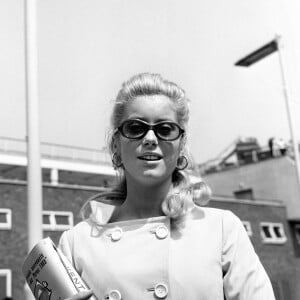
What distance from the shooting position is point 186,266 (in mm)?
1857

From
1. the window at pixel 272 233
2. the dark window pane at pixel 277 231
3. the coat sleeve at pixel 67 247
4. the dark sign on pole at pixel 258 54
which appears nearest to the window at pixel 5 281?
the dark sign on pole at pixel 258 54

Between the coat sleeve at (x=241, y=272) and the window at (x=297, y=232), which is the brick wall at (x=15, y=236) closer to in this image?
the window at (x=297, y=232)

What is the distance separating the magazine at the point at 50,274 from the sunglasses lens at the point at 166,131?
1.81 feet

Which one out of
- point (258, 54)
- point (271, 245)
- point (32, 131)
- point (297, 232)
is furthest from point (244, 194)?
point (32, 131)

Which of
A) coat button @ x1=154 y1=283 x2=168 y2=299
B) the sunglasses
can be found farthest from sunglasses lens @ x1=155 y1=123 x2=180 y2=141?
coat button @ x1=154 y1=283 x2=168 y2=299

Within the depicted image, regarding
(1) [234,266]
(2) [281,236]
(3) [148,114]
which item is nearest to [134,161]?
(3) [148,114]

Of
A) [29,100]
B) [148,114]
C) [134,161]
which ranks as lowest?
[134,161]

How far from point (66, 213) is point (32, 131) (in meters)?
13.7

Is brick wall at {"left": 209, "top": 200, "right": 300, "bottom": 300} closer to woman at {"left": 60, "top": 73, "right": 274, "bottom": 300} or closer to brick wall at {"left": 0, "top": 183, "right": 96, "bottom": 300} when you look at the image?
brick wall at {"left": 0, "top": 183, "right": 96, "bottom": 300}

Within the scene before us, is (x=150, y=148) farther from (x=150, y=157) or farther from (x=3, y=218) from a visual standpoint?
(x=3, y=218)

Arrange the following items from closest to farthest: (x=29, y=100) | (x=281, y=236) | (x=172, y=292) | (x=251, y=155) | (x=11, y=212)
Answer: (x=172, y=292), (x=29, y=100), (x=11, y=212), (x=281, y=236), (x=251, y=155)

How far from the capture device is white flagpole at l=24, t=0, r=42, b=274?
729 centimetres

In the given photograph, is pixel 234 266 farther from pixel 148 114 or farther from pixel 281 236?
pixel 281 236

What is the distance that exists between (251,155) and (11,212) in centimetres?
1878
